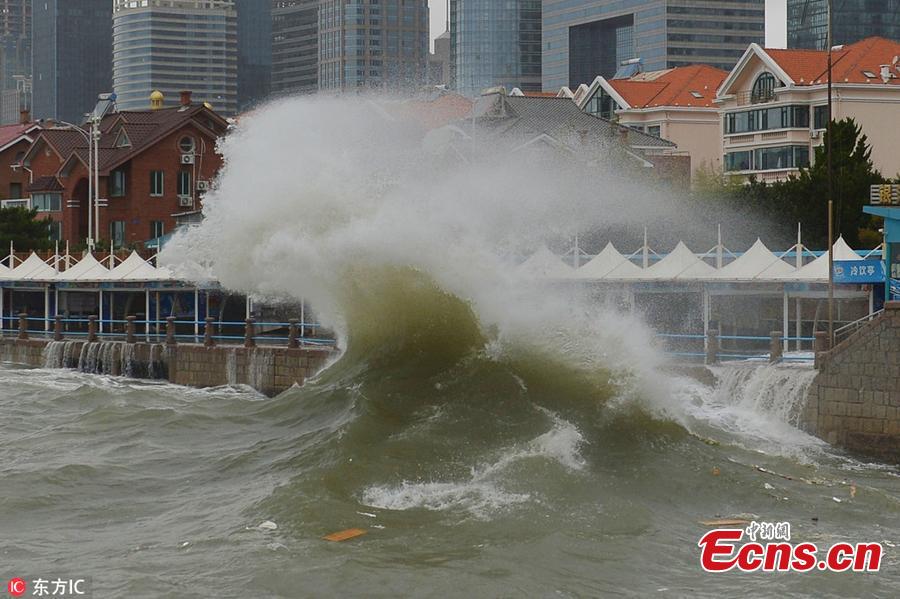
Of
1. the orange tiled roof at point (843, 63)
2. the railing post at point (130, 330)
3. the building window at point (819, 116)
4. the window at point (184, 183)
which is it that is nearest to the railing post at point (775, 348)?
the railing post at point (130, 330)

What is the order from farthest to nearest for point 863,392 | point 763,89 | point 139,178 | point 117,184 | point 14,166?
1. point 14,166
2. point 763,89
3. point 117,184
4. point 139,178
5. point 863,392

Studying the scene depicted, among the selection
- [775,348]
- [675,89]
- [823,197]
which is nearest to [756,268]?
[775,348]

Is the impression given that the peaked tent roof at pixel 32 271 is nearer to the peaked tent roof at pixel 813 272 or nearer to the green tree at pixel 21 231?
the green tree at pixel 21 231

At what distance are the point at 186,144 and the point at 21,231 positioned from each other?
12.2 m

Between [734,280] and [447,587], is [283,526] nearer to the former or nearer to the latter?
[447,587]

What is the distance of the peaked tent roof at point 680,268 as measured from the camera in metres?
34.2

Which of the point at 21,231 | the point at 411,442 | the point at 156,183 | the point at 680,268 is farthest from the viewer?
the point at 156,183

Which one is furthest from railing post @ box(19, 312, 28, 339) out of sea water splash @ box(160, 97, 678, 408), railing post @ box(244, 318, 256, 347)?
sea water splash @ box(160, 97, 678, 408)

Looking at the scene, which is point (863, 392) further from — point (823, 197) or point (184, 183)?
point (184, 183)

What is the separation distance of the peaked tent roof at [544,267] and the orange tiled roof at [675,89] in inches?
2103

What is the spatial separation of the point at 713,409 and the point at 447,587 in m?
13.6

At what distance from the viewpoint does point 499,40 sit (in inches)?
7525

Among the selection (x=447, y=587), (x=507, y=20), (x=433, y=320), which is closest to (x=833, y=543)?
(x=447, y=587)

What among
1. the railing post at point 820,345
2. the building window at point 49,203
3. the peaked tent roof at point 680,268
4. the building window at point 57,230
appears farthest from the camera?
the building window at point 49,203
